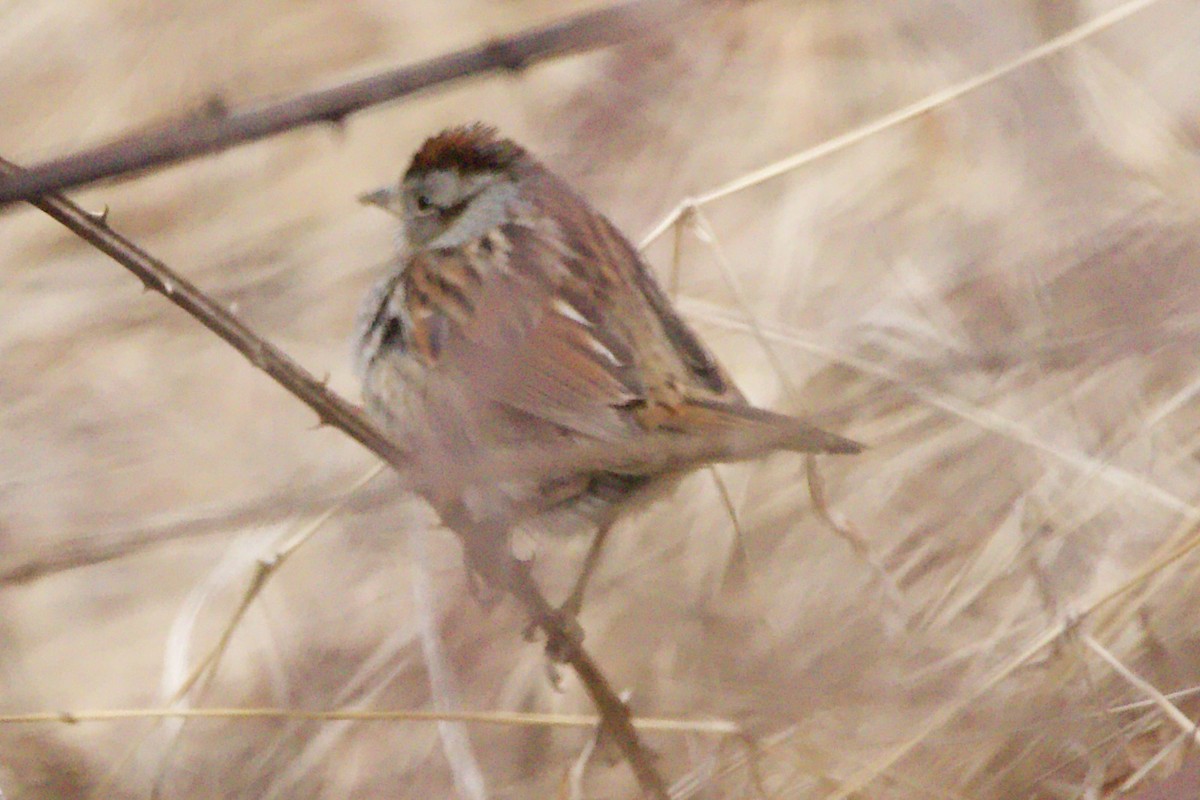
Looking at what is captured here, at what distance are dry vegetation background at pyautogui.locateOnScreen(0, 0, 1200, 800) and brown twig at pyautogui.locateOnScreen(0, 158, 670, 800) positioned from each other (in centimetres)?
18

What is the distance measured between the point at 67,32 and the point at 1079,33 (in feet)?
9.86

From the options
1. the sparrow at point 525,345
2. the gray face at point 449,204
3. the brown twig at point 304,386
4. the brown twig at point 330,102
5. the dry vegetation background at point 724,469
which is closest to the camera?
the brown twig at point 330,102

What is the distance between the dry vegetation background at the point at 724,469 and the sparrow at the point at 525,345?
7.4 inches

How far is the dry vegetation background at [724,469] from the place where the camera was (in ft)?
6.07

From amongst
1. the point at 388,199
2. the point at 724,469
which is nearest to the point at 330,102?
the point at 388,199

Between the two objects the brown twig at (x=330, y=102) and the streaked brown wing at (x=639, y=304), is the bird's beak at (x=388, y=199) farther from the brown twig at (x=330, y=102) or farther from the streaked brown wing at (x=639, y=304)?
the brown twig at (x=330, y=102)

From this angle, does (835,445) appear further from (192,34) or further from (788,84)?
(192,34)

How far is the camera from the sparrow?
172 cm

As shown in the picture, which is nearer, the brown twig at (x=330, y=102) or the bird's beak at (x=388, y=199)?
the brown twig at (x=330, y=102)

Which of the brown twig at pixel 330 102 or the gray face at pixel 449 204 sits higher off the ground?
the gray face at pixel 449 204

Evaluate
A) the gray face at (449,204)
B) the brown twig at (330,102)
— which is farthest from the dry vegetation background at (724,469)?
the gray face at (449,204)

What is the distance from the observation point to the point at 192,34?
4027 millimetres

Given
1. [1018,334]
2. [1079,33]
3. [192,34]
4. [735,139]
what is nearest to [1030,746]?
[1018,334]

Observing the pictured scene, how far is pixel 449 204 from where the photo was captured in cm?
213
